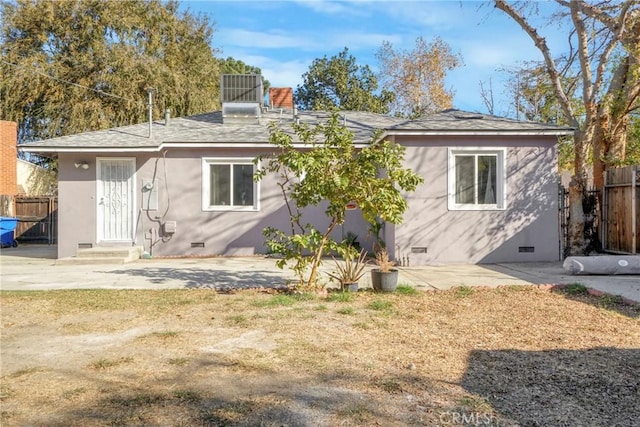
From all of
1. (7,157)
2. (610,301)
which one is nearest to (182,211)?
(610,301)

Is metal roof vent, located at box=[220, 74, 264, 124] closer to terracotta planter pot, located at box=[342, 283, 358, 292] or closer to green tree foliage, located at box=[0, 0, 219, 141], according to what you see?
terracotta planter pot, located at box=[342, 283, 358, 292]

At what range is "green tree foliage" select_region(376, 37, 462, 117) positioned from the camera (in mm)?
29703

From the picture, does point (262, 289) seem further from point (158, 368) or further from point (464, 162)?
point (464, 162)

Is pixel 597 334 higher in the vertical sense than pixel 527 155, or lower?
lower

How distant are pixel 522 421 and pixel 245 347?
261 centimetres

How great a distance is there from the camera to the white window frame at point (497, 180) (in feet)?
36.3

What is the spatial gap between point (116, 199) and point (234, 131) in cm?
361

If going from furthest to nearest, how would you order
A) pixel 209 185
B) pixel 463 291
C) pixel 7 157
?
pixel 7 157, pixel 209 185, pixel 463 291

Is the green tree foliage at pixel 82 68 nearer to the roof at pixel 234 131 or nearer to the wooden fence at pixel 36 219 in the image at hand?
the wooden fence at pixel 36 219

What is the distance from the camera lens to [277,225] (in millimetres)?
12617

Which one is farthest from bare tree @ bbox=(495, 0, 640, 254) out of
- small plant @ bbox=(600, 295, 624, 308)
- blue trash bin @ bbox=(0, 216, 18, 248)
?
blue trash bin @ bbox=(0, 216, 18, 248)

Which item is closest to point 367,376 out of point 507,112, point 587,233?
point 587,233

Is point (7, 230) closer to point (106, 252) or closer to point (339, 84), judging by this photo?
point (106, 252)

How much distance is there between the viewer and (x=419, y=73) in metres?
30.5
